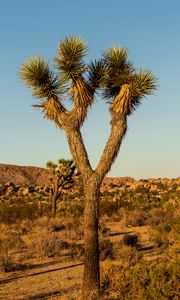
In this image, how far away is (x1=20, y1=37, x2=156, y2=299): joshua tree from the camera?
8969 mm

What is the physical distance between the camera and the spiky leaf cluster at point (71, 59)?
9938 mm

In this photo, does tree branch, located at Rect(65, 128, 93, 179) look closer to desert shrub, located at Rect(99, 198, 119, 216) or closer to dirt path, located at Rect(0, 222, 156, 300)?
dirt path, located at Rect(0, 222, 156, 300)

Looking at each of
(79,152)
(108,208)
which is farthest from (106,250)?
(108,208)

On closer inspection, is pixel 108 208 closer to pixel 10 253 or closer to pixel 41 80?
pixel 10 253

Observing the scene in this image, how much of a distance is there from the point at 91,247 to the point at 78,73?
3743 mm

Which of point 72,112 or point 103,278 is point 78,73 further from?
point 103,278

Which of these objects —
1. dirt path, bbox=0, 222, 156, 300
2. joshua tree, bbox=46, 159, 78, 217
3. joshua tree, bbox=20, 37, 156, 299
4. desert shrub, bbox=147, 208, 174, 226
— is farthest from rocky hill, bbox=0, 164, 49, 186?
joshua tree, bbox=20, 37, 156, 299

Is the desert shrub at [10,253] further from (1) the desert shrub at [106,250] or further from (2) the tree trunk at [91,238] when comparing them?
(2) the tree trunk at [91,238]

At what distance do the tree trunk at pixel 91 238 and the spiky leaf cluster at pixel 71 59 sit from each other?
95.8 inches

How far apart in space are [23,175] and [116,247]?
79.6 meters

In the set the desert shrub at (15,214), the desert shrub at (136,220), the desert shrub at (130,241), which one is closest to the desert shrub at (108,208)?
the desert shrub at (136,220)

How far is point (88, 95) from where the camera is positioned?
9914 millimetres

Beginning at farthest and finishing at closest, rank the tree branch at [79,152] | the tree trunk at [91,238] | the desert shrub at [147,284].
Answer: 1. the tree branch at [79,152]
2. the tree trunk at [91,238]
3. the desert shrub at [147,284]

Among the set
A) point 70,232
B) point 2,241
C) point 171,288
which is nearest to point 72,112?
point 171,288
